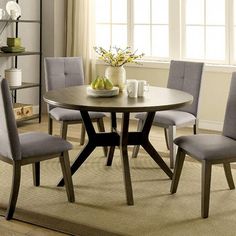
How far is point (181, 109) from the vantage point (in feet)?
15.3

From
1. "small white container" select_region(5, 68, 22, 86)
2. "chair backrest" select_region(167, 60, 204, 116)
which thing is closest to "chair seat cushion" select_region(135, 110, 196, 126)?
"chair backrest" select_region(167, 60, 204, 116)

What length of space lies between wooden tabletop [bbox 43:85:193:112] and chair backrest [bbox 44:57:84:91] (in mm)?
797

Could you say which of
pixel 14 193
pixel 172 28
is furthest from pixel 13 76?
pixel 14 193

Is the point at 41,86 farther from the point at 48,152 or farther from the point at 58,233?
the point at 58,233

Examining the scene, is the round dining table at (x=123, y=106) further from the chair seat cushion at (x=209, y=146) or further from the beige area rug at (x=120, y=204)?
the chair seat cushion at (x=209, y=146)

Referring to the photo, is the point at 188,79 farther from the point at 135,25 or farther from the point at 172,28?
the point at 135,25

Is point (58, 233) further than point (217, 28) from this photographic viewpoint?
No

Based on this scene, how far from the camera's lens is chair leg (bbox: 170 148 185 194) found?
358 cm

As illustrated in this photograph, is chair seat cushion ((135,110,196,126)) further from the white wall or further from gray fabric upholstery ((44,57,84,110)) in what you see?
the white wall

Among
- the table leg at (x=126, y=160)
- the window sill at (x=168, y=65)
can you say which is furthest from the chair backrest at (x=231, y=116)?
the window sill at (x=168, y=65)

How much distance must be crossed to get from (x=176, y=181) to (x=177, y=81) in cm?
139

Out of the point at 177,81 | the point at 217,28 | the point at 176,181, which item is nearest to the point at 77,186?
the point at 176,181

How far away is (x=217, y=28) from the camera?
579 centimetres

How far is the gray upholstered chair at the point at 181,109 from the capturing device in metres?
4.29
